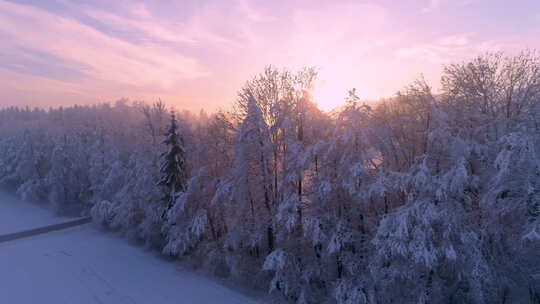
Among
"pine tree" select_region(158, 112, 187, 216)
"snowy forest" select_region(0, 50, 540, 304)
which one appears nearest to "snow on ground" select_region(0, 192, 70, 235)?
"snowy forest" select_region(0, 50, 540, 304)

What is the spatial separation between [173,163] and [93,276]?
26.6 ft

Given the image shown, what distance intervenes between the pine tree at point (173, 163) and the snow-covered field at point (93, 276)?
4.57m

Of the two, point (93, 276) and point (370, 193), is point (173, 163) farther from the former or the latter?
point (370, 193)

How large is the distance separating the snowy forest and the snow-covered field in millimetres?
1382

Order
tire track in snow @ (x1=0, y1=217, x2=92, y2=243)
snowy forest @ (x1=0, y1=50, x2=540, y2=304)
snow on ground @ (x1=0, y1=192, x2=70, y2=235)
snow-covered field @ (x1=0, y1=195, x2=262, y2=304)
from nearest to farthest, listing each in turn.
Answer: snowy forest @ (x1=0, y1=50, x2=540, y2=304), snow-covered field @ (x1=0, y1=195, x2=262, y2=304), tire track in snow @ (x1=0, y1=217, x2=92, y2=243), snow on ground @ (x1=0, y1=192, x2=70, y2=235)

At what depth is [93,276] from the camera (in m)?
16.9

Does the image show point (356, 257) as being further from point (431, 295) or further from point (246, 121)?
point (246, 121)

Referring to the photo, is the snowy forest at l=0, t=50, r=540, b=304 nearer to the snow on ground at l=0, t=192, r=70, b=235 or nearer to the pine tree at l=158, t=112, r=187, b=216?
the pine tree at l=158, t=112, r=187, b=216

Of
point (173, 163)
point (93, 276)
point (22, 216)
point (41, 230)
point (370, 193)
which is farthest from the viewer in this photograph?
point (22, 216)

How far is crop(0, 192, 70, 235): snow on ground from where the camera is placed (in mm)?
28203

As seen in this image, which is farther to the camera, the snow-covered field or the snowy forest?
the snow-covered field

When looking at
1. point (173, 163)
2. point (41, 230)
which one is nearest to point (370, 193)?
point (173, 163)

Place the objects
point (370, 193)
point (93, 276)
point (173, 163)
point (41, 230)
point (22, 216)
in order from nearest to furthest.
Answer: point (370, 193) < point (93, 276) < point (173, 163) < point (41, 230) < point (22, 216)

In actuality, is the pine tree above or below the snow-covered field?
above
